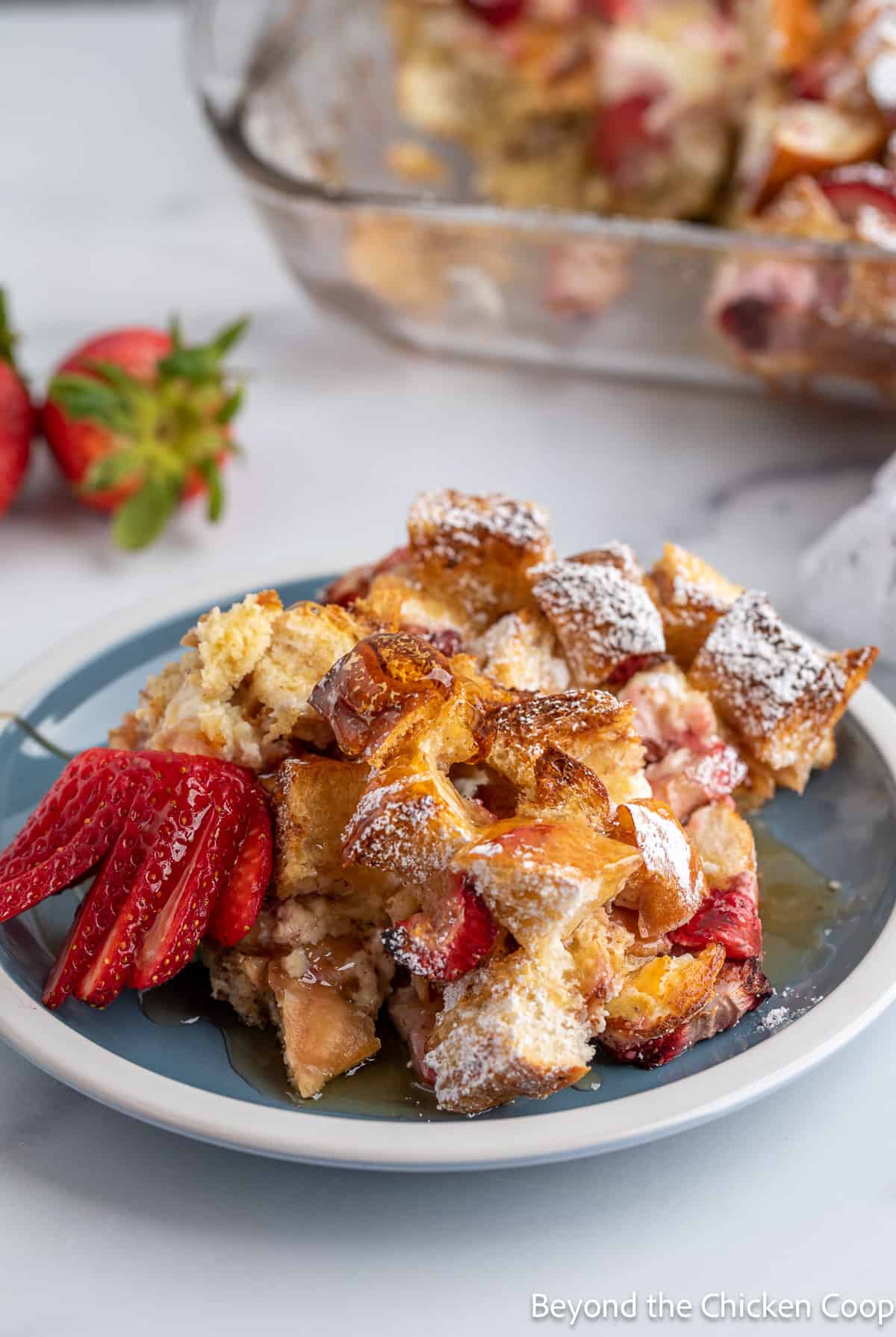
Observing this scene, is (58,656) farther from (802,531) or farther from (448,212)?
(802,531)

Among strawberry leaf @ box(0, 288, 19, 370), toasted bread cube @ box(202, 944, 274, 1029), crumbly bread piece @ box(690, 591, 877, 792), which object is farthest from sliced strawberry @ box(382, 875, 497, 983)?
strawberry leaf @ box(0, 288, 19, 370)

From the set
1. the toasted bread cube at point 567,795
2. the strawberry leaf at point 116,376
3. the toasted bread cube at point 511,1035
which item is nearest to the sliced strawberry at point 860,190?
the strawberry leaf at point 116,376

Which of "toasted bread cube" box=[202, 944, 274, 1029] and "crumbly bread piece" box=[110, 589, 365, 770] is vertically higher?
"crumbly bread piece" box=[110, 589, 365, 770]

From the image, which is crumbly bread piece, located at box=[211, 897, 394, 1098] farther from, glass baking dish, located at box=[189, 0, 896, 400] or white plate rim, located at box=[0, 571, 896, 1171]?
glass baking dish, located at box=[189, 0, 896, 400]

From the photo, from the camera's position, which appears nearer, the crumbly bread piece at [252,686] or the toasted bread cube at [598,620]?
the crumbly bread piece at [252,686]

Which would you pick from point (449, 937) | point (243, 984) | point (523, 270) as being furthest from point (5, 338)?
point (449, 937)

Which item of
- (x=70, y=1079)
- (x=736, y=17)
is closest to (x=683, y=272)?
(x=736, y=17)

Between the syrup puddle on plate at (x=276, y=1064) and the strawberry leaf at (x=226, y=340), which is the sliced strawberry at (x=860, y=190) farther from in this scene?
the syrup puddle on plate at (x=276, y=1064)
